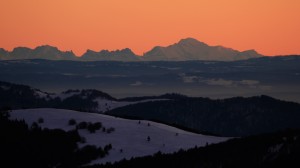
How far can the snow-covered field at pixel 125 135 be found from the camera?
99.0 meters

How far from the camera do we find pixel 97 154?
96188 millimetres

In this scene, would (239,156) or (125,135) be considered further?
(125,135)

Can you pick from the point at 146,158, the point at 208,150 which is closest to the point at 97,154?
the point at 146,158

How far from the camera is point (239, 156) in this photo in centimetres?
7775

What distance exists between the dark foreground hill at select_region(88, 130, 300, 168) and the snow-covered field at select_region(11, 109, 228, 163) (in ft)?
28.6

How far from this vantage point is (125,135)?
10794cm

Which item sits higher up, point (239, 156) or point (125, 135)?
point (239, 156)

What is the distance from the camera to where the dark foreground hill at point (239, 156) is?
233ft

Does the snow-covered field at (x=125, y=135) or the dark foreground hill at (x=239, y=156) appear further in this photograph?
the snow-covered field at (x=125, y=135)

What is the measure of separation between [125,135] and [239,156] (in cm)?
3281

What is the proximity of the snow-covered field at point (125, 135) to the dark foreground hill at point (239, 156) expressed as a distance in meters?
8.73

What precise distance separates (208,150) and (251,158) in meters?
12.5

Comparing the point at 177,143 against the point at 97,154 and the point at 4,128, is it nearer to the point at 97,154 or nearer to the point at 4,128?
the point at 97,154

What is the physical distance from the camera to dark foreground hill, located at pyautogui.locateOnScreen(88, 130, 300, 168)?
233ft
